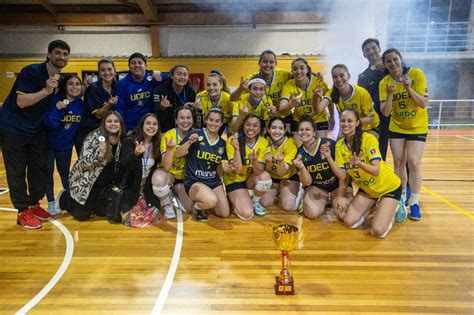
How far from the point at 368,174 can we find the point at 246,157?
1.25 m

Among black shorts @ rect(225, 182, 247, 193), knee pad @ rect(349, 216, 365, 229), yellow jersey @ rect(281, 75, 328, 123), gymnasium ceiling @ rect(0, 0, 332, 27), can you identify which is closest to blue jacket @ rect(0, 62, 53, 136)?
black shorts @ rect(225, 182, 247, 193)

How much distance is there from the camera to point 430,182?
5.42 meters

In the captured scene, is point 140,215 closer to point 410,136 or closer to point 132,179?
point 132,179

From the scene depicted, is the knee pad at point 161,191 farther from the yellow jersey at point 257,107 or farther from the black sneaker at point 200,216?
the yellow jersey at point 257,107

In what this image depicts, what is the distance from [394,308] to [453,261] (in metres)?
1.00

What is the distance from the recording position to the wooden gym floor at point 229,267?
2324 mm

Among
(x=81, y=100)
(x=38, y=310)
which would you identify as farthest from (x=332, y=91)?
(x=38, y=310)

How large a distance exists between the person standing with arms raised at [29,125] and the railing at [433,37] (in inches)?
518

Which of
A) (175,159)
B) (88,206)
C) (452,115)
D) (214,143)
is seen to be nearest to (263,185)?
(214,143)

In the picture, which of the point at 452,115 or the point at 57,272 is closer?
the point at 57,272

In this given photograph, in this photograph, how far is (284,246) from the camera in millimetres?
2309

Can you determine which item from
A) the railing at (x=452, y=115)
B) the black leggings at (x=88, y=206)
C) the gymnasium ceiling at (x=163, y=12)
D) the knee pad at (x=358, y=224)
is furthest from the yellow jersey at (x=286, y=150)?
the gymnasium ceiling at (x=163, y=12)

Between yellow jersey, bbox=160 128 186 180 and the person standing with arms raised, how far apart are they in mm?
1136

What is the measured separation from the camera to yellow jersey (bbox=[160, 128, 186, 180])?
3.76m
